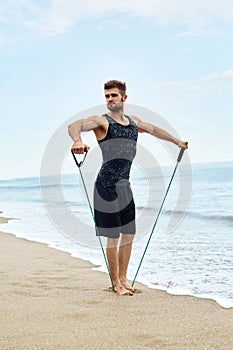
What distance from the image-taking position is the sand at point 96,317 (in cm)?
304

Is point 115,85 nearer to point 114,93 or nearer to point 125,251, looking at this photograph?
point 114,93

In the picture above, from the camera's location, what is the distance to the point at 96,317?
11.7 feet

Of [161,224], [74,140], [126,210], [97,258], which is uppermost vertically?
[74,140]

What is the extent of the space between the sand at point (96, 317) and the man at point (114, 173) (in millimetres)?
402

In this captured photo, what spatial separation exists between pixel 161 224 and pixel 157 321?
7.74 metres

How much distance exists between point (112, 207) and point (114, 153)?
44 centimetres

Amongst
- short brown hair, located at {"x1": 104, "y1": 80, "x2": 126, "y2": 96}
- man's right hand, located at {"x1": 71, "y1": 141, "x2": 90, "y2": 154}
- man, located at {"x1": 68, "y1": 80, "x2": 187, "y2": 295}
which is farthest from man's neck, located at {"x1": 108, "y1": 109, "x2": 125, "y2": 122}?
man's right hand, located at {"x1": 71, "y1": 141, "x2": 90, "y2": 154}

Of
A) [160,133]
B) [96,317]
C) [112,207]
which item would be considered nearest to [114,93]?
[160,133]

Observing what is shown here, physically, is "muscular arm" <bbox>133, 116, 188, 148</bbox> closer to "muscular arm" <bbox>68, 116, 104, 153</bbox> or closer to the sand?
"muscular arm" <bbox>68, 116, 104, 153</bbox>

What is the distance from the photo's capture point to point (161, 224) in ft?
36.8

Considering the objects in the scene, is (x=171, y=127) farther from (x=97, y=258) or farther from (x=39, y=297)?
(x=97, y=258)

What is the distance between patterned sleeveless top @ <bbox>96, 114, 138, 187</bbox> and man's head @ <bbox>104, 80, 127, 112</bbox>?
104mm

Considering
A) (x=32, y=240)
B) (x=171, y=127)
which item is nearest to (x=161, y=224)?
(x=32, y=240)

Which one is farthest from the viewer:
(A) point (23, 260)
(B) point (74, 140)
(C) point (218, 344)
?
(A) point (23, 260)
